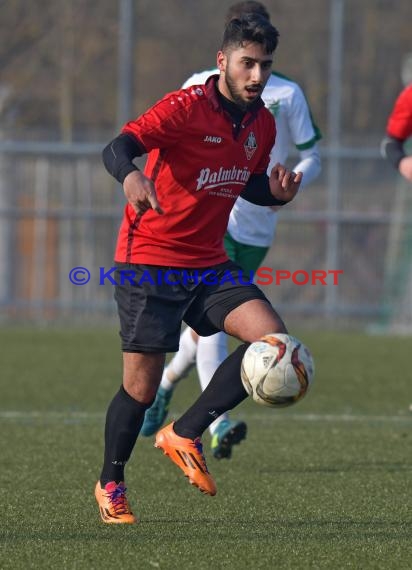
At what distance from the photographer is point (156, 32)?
16.7 m

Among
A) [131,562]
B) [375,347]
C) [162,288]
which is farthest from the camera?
[375,347]

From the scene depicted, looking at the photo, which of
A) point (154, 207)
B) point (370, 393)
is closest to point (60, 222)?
point (370, 393)

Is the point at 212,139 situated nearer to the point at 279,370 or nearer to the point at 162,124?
the point at 162,124

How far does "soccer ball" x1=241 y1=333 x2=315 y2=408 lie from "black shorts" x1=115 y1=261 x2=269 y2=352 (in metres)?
0.36

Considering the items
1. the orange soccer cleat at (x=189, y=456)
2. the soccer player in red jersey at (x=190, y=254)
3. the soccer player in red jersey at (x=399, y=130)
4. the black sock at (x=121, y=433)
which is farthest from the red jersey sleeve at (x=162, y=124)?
the soccer player in red jersey at (x=399, y=130)

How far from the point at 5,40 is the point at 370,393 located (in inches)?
332

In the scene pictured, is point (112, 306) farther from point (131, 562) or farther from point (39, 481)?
point (131, 562)

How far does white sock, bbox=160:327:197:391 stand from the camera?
7555 millimetres

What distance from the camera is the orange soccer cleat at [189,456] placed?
5.29 m

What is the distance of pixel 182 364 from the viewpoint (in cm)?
757

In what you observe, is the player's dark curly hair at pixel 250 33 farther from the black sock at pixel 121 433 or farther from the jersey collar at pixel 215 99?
the black sock at pixel 121 433

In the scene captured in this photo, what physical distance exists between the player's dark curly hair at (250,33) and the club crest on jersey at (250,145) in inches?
14.7

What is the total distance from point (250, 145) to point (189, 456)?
1.28 m

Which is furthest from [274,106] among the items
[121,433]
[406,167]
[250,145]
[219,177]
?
[121,433]
